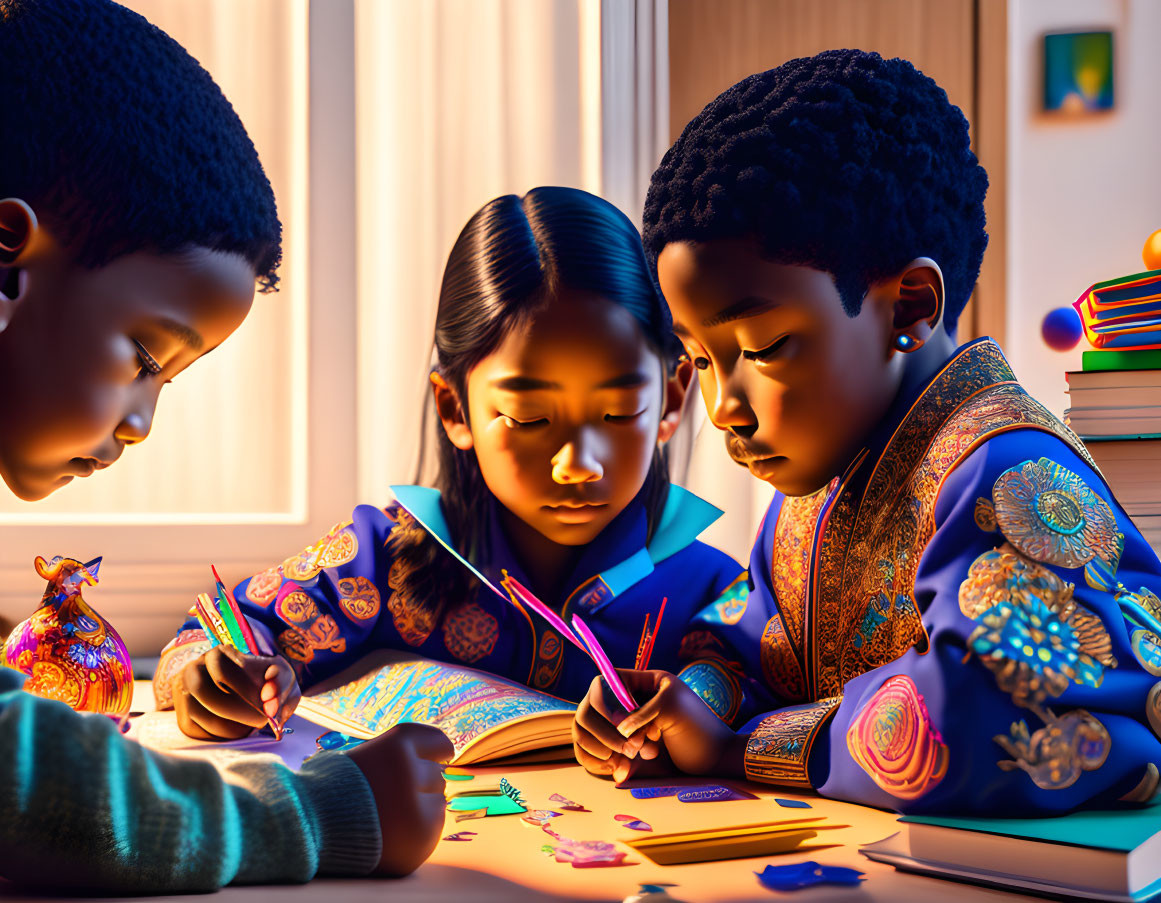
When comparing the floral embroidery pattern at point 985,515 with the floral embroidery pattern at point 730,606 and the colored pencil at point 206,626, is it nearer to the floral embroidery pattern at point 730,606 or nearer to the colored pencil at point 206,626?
the floral embroidery pattern at point 730,606

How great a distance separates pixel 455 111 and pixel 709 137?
3.27ft

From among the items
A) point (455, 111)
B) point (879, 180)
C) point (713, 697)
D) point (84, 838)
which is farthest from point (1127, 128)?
point (84, 838)

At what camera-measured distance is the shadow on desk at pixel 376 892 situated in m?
0.50

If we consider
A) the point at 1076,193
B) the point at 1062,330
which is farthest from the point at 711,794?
the point at 1076,193

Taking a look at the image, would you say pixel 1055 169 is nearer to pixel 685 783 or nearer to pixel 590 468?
pixel 590 468

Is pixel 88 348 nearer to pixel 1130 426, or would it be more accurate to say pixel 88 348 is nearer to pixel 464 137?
pixel 1130 426

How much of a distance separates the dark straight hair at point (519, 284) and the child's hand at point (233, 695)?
22cm

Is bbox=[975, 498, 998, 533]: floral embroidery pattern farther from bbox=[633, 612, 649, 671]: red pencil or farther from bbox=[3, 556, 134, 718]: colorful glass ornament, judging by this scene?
bbox=[3, 556, 134, 718]: colorful glass ornament

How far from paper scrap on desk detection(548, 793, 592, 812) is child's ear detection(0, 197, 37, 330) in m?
0.46

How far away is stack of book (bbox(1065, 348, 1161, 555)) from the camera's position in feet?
3.67

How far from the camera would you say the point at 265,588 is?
1.08 meters

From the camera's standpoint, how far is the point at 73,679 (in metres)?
0.89

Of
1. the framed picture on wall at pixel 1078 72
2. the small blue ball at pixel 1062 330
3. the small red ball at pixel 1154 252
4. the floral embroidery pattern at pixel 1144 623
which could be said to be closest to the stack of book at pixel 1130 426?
the small red ball at pixel 1154 252

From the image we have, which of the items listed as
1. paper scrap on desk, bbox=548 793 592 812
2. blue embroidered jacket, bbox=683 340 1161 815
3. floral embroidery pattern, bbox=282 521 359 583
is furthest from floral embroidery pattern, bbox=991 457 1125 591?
floral embroidery pattern, bbox=282 521 359 583
